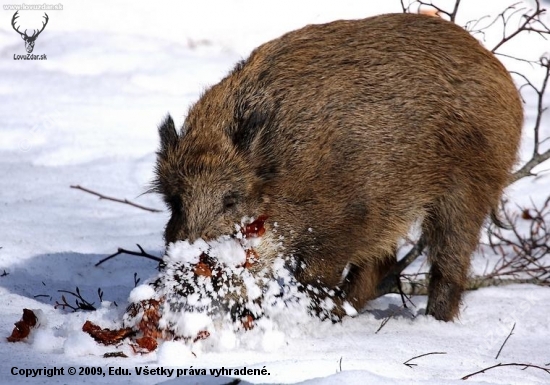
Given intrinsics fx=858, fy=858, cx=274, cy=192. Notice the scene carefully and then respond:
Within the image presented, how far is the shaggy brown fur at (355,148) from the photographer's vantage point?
4.53m

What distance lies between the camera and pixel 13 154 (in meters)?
8.27

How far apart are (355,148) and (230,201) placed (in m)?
0.84

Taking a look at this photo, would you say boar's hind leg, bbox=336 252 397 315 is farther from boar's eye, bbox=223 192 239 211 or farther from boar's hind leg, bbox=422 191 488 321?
boar's eye, bbox=223 192 239 211

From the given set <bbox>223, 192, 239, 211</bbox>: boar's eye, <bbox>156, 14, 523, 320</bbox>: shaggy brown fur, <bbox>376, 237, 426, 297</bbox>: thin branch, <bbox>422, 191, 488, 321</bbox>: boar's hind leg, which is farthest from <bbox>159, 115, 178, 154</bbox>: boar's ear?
<bbox>376, 237, 426, 297</bbox>: thin branch

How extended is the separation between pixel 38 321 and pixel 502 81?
3.03 meters

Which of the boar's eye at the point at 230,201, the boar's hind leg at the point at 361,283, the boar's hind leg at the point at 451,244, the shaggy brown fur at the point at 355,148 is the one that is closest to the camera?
the boar's eye at the point at 230,201

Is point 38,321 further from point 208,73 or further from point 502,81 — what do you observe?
point 208,73

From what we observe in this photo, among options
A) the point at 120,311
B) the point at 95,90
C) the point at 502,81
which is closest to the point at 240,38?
the point at 95,90

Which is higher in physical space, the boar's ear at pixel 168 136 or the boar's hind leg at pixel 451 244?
the boar's ear at pixel 168 136

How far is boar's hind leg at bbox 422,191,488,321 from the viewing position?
512 centimetres

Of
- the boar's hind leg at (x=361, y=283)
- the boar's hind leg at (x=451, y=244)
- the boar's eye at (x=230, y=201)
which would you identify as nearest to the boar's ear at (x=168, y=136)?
the boar's eye at (x=230, y=201)

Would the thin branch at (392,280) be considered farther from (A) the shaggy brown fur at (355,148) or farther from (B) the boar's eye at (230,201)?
(B) the boar's eye at (230,201)

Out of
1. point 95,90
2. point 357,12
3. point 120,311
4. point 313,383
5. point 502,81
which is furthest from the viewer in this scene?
point 357,12

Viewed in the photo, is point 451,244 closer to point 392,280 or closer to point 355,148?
point 392,280
